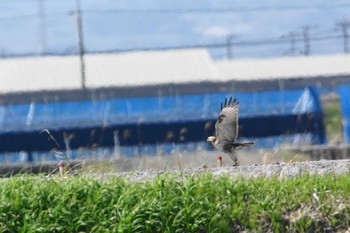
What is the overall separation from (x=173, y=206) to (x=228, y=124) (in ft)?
7.77

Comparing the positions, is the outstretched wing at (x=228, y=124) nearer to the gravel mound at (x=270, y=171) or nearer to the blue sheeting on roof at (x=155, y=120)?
the gravel mound at (x=270, y=171)

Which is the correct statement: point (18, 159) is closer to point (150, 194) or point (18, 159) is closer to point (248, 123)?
point (248, 123)

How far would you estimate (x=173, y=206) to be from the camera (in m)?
6.75

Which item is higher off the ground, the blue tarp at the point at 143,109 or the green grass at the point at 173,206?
the blue tarp at the point at 143,109

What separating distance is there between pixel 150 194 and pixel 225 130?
7.48 ft

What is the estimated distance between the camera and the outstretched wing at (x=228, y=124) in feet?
29.3

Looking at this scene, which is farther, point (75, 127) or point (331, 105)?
point (331, 105)

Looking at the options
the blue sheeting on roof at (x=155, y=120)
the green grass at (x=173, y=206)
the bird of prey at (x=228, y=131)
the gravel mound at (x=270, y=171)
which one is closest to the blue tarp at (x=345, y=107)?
the blue sheeting on roof at (x=155, y=120)

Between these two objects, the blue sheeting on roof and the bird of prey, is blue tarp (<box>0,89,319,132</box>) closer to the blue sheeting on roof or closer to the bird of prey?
the blue sheeting on roof

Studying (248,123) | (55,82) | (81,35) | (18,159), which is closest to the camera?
(18,159)

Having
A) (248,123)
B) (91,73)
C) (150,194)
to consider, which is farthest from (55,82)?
(150,194)

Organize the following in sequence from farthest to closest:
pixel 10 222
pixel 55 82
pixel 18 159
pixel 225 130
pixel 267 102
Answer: pixel 55 82
pixel 267 102
pixel 18 159
pixel 225 130
pixel 10 222

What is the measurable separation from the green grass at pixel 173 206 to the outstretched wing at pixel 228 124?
6.13 feet

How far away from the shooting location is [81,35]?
23797mm
